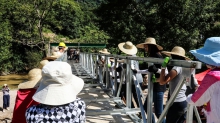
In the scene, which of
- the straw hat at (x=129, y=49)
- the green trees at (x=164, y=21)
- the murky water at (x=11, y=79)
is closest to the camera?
the straw hat at (x=129, y=49)

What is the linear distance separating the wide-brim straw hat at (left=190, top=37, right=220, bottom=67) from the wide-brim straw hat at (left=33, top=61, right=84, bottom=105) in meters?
1.00

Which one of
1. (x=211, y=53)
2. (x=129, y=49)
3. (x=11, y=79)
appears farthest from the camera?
(x=11, y=79)

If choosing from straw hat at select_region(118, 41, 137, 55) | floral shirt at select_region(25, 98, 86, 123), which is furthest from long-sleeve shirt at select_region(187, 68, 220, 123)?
straw hat at select_region(118, 41, 137, 55)

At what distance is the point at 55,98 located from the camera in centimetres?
176

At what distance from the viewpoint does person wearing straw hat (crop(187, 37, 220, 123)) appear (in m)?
1.77

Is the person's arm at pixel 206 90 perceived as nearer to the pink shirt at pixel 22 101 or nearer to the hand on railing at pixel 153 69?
the hand on railing at pixel 153 69

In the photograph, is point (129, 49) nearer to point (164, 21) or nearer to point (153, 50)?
point (153, 50)

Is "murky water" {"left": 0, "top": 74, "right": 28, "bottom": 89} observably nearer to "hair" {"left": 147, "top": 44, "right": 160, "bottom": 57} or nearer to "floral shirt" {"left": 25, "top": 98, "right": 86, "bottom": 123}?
"hair" {"left": 147, "top": 44, "right": 160, "bottom": 57}

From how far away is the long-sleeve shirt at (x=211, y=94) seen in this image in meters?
1.76

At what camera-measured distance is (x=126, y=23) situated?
1558cm

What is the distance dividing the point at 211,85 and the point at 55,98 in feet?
3.60

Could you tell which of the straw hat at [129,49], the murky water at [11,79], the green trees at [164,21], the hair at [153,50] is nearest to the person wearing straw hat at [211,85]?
the hair at [153,50]

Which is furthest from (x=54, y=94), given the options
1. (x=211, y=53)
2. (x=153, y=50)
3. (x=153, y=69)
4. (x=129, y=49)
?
(x=129, y=49)

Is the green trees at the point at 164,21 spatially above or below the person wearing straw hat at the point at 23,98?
above
